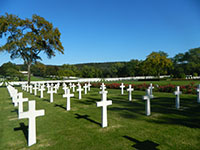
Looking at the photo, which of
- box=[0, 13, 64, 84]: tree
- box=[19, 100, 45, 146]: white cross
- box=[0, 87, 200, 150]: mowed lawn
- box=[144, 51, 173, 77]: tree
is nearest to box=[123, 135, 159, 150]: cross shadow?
box=[0, 87, 200, 150]: mowed lawn

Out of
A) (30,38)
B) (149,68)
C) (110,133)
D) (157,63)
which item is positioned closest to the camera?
(110,133)

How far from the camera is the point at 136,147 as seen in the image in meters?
3.32

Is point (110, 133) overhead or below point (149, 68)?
below

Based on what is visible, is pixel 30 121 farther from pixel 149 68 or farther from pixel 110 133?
pixel 149 68

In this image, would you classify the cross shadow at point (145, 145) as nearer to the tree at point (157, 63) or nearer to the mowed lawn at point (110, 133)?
the mowed lawn at point (110, 133)

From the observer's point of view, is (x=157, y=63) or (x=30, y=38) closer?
(x=30, y=38)

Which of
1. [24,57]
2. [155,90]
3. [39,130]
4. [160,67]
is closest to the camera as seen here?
[39,130]

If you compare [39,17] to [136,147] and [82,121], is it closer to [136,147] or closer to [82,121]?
[82,121]

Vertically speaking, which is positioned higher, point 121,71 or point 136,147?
point 121,71

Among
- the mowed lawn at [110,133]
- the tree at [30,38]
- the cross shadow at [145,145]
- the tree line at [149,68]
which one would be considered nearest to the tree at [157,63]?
the tree line at [149,68]

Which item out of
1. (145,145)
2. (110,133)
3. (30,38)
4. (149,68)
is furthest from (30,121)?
(149,68)

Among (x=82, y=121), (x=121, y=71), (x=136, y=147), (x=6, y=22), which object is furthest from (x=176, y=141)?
(x=121, y=71)

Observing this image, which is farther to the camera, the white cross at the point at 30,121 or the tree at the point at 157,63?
the tree at the point at 157,63

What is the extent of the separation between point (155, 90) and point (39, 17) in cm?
2191
